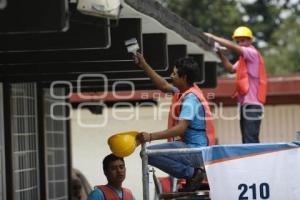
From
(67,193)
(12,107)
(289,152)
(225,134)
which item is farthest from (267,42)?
(289,152)

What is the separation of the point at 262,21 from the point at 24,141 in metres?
27.4

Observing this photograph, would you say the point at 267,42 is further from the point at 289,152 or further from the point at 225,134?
the point at 289,152

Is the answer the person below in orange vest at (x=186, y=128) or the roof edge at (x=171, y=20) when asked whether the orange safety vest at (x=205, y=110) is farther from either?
the roof edge at (x=171, y=20)

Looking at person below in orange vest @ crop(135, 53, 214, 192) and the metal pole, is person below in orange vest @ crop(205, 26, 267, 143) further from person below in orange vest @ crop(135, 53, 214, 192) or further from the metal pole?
the metal pole

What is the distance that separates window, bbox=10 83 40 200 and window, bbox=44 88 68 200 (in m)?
0.62

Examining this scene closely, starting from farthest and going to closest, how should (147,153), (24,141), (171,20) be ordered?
1. (24,141)
2. (171,20)
3. (147,153)

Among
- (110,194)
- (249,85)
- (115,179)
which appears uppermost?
(249,85)

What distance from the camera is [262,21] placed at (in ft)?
124

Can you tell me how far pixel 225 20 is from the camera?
34.3m

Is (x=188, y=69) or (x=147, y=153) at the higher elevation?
(x=188, y=69)

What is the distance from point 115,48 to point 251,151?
1.85m

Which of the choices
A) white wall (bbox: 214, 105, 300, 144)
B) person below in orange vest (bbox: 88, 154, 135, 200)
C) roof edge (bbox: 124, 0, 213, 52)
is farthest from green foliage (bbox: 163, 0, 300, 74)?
person below in orange vest (bbox: 88, 154, 135, 200)

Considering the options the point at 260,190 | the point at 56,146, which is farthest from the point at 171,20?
the point at 56,146

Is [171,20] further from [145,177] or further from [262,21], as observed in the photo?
[262,21]
